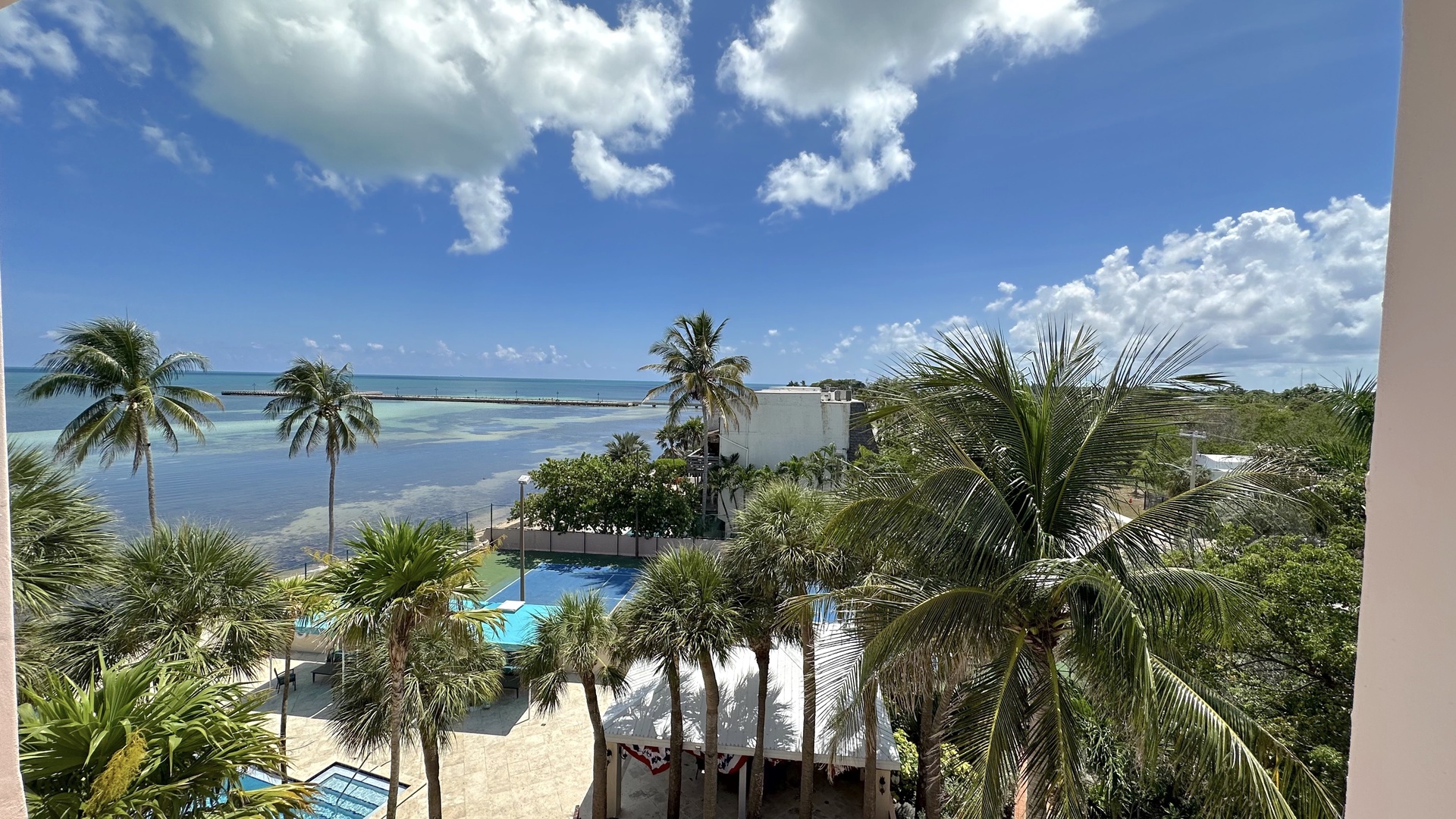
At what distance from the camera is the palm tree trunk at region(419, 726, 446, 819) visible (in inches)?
334

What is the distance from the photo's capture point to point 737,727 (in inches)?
402

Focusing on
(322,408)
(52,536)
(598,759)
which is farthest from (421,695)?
(322,408)

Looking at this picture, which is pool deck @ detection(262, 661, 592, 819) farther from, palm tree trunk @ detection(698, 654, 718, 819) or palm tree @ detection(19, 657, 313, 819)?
palm tree @ detection(19, 657, 313, 819)

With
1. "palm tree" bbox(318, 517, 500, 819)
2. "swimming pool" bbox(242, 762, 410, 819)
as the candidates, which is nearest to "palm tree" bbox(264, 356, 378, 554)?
"swimming pool" bbox(242, 762, 410, 819)

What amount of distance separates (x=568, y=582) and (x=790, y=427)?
13231mm

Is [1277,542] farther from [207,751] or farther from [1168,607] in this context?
[207,751]

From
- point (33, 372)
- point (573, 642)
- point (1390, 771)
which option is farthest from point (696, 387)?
point (33, 372)

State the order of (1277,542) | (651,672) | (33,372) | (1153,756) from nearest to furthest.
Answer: (1153,756) < (1277,542) < (651,672) < (33,372)

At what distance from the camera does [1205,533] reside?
14.2ft

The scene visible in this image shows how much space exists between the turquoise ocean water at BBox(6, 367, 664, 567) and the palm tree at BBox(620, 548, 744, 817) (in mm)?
7226

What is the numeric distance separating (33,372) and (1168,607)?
7719 inches

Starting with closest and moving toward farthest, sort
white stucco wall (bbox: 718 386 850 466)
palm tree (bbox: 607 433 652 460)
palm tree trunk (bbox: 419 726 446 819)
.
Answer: palm tree trunk (bbox: 419 726 446 819), white stucco wall (bbox: 718 386 850 466), palm tree (bbox: 607 433 652 460)

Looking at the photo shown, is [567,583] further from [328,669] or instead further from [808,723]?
[808,723]

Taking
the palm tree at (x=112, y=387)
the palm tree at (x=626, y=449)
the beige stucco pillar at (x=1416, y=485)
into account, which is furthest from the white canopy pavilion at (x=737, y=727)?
the palm tree at (x=626, y=449)
